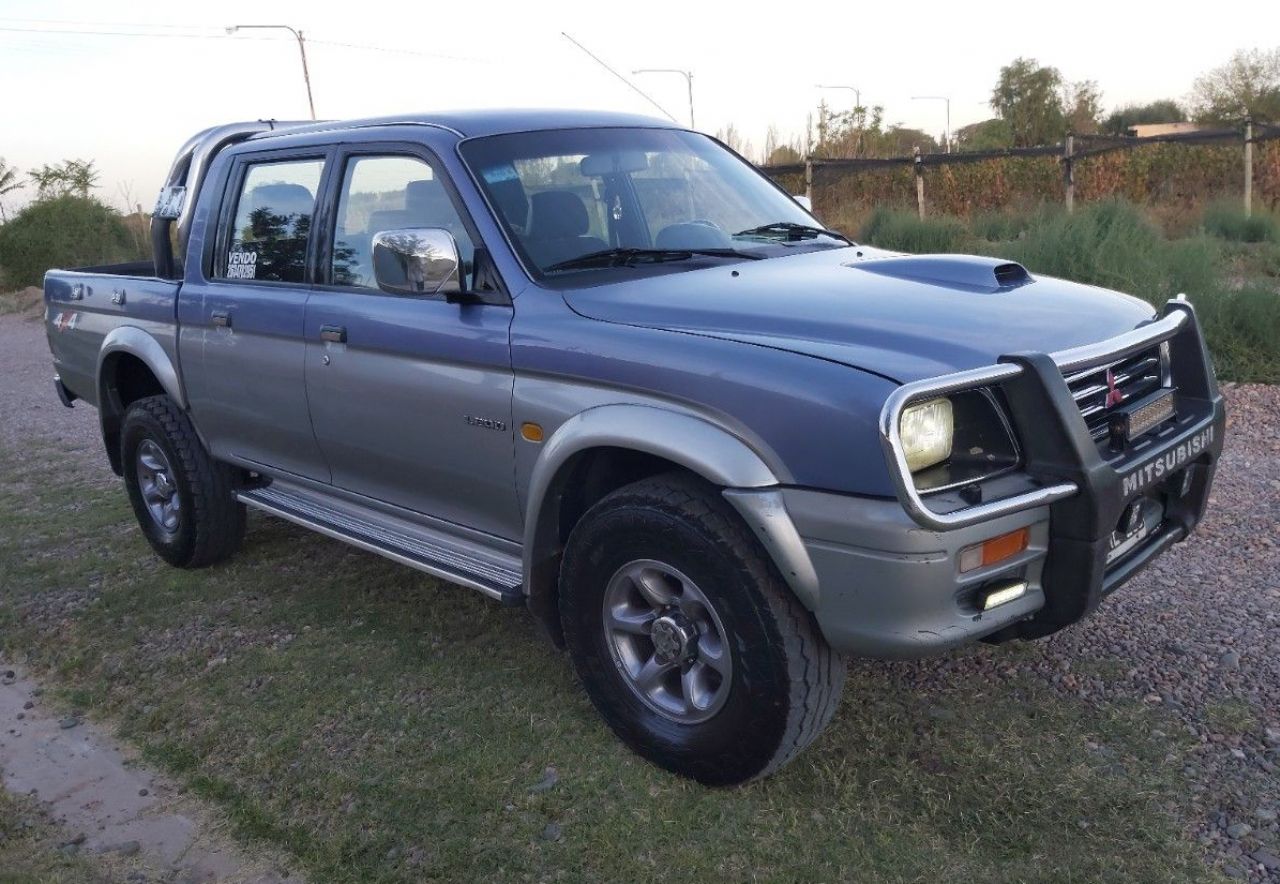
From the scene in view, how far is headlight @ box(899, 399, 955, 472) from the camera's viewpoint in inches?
110

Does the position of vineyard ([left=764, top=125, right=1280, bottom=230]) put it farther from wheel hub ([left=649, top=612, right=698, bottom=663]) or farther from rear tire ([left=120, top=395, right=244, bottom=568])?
wheel hub ([left=649, top=612, right=698, bottom=663])

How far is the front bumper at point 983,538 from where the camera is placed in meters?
2.69

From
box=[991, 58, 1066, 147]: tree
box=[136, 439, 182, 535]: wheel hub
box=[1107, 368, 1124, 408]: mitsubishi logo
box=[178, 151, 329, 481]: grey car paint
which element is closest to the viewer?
box=[1107, 368, 1124, 408]: mitsubishi logo

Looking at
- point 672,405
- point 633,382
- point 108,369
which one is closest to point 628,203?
point 633,382

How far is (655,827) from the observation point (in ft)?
10.3

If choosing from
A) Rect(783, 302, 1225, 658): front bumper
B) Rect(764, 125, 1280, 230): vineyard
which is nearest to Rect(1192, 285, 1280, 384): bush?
Rect(783, 302, 1225, 658): front bumper

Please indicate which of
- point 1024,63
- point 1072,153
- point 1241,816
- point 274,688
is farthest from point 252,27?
point 1241,816

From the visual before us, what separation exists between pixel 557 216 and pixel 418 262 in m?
0.54

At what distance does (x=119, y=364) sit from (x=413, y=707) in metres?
2.81

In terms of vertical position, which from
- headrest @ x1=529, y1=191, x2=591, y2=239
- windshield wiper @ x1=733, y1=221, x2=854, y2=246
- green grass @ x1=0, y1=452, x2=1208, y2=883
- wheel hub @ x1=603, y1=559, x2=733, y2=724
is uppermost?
headrest @ x1=529, y1=191, x2=591, y2=239

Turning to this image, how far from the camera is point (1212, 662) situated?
12.5ft

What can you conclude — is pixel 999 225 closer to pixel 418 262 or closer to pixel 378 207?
pixel 378 207

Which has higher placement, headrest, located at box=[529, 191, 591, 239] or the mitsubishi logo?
headrest, located at box=[529, 191, 591, 239]

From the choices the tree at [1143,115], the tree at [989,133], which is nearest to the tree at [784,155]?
the tree at [989,133]
